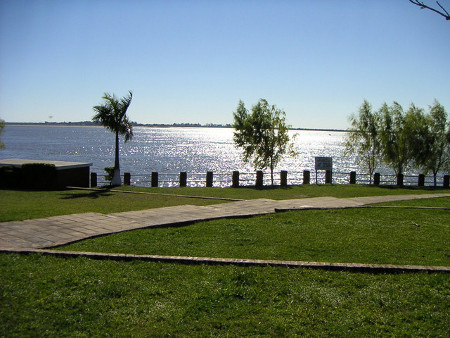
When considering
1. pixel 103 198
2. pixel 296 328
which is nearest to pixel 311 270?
pixel 296 328

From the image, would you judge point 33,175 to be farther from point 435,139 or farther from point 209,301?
point 435,139

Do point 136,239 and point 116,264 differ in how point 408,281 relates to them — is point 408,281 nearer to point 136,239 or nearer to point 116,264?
point 116,264

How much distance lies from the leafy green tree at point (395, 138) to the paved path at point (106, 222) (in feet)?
53.2

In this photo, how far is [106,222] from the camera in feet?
26.6

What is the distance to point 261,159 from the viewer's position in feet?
88.5

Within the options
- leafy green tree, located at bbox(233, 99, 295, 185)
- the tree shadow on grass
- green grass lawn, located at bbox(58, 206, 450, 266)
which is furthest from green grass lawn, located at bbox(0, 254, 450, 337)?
leafy green tree, located at bbox(233, 99, 295, 185)

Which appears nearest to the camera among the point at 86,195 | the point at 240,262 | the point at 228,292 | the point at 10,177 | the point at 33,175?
the point at 228,292

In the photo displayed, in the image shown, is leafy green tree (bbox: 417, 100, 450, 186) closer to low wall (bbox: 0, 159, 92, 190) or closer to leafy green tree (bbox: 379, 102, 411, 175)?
leafy green tree (bbox: 379, 102, 411, 175)

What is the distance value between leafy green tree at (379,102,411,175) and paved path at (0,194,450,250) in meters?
16.2

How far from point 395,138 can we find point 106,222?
22.5 m

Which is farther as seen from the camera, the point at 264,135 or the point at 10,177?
the point at 264,135

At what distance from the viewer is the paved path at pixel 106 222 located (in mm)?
6589

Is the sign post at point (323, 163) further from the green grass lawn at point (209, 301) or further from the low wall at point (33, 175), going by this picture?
the green grass lawn at point (209, 301)

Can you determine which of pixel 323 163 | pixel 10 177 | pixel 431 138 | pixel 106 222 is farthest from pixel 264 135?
pixel 106 222
